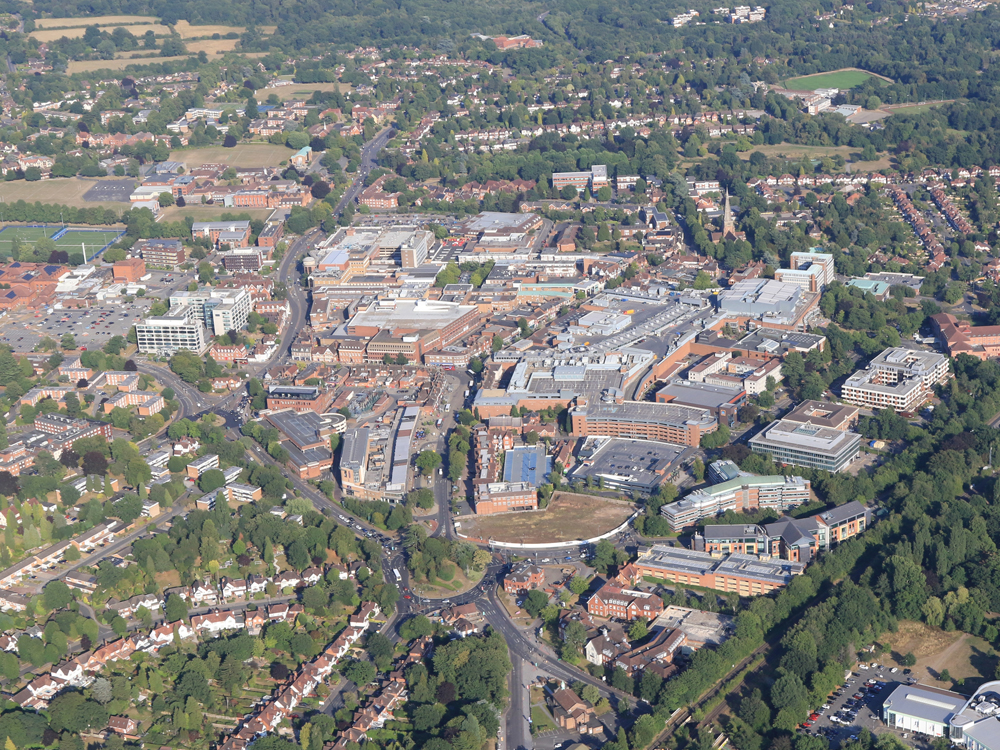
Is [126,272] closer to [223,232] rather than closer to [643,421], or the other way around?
[223,232]

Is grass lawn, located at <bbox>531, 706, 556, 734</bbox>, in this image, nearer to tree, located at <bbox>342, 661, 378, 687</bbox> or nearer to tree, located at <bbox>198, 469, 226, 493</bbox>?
tree, located at <bbox>342, 661, 378, 687</bbox>

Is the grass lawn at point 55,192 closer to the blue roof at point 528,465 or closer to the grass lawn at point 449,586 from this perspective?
the blue roof at point 528,465

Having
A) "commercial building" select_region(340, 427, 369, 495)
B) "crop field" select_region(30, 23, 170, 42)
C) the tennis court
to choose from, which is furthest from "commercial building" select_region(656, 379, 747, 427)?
"crop field" select_region(30, 23, 170, 42)

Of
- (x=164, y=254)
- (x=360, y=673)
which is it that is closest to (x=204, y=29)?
(x=164, y=254)

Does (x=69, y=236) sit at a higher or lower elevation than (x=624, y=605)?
lower

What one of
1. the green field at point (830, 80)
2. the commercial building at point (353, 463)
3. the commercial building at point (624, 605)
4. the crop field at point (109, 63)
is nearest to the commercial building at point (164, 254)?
the commercial building at point (353, 463)

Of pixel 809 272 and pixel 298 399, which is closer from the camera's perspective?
pixel 298 399
